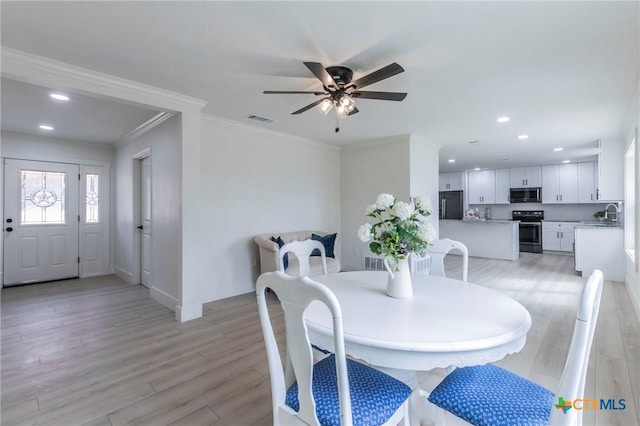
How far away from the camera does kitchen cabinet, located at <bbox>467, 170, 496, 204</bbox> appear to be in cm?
883

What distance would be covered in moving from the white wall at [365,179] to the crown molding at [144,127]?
10.6 feet

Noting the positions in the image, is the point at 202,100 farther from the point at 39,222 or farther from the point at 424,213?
the point at 39,222

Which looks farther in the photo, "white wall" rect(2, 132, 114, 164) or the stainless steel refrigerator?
the stainless steel refrigerator

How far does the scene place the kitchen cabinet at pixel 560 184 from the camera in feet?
25.0

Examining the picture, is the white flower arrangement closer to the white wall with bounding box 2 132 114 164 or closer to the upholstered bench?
the upholstered bench

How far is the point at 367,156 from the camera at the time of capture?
550 centimetres

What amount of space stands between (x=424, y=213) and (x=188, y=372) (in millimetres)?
2093

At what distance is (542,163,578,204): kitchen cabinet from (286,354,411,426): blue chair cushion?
352 inches

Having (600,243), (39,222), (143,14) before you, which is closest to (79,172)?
(39,222)

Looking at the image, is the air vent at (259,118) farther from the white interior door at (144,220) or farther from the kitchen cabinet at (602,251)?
the kitchen cabinet at (602,251)

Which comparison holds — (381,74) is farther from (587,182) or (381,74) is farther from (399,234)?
(587,182)

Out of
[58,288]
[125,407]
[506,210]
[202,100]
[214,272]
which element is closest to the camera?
[125,407]

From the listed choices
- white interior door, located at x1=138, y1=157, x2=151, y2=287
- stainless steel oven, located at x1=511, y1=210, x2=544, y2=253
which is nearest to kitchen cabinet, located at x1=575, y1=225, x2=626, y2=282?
stainless steel oven, located at x1=511, y1=210, x2=544, y2=253
